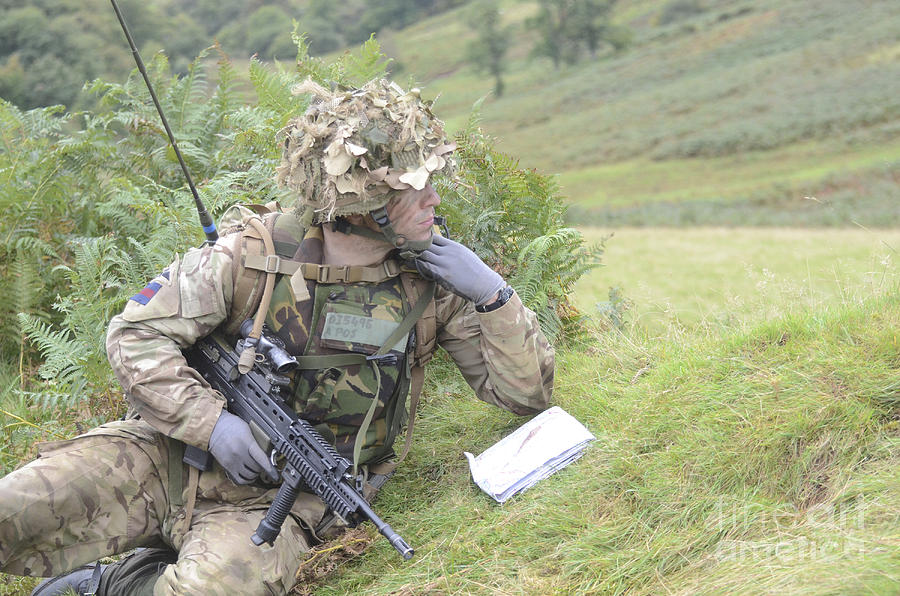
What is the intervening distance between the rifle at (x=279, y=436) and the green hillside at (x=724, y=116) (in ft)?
67.6

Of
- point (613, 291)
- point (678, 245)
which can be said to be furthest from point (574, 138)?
point (613, 291)

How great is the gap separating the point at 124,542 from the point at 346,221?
1801mm

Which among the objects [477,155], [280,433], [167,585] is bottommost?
[167,585]

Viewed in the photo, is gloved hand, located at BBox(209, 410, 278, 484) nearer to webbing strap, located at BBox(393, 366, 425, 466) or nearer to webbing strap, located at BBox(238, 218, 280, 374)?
A: webbing strap, located at BBox(238, 218, 280, 374)

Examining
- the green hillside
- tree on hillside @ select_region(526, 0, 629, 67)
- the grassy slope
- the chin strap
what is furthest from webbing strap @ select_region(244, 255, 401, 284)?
tree on hillside @ select_region(526, 0, 629, 67)

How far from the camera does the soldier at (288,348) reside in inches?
134

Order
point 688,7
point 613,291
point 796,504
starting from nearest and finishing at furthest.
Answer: point 796,504 → point 613,291 → point 688,7

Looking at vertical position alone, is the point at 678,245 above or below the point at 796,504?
below

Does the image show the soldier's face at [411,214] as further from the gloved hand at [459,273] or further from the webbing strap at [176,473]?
the webbing strap at [176,473]

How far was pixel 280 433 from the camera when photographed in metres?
3.46

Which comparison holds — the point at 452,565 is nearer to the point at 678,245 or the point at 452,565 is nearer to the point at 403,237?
the point at 403,237

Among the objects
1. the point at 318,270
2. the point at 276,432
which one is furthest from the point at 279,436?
the point at 318,270

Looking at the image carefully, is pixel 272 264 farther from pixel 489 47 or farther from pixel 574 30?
pixel 574 30

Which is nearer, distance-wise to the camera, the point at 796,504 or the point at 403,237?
the point at 796,504
